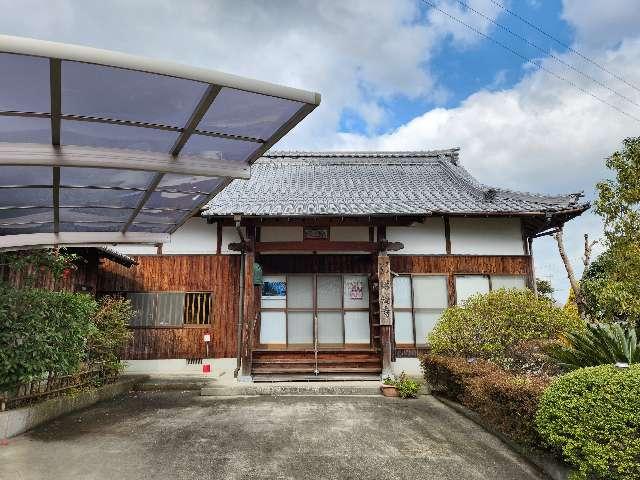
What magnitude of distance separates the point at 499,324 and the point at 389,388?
2413 mm

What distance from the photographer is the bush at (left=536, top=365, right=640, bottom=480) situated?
3.23 meters

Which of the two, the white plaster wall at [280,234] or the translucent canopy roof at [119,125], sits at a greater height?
the white plaster wall at [280,234]

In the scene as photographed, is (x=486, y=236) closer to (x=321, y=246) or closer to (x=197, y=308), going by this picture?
(x=321, y=246)

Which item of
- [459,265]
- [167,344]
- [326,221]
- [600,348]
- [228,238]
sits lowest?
[167,344]

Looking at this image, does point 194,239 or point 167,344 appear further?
point 194,239

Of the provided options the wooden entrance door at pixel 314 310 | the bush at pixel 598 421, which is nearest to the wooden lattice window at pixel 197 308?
the wooden entrance door at pixel 314 310

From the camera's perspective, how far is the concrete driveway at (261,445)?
4035 mm

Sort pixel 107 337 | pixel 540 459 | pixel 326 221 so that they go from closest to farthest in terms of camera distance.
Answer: pixel 540 459 < pixel 107 337 < pixel 326 221

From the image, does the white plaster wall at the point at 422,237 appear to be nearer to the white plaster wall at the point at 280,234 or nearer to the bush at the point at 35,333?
the white plaster wall at the point at 280,234

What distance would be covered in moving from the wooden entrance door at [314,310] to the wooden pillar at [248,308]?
4.92 ft

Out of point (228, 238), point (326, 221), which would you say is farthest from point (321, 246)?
point (228, 238)

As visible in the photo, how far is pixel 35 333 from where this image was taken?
520 cm

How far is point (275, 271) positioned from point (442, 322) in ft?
14.8

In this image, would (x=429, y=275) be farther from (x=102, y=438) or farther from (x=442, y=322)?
(x=102, y=438)
